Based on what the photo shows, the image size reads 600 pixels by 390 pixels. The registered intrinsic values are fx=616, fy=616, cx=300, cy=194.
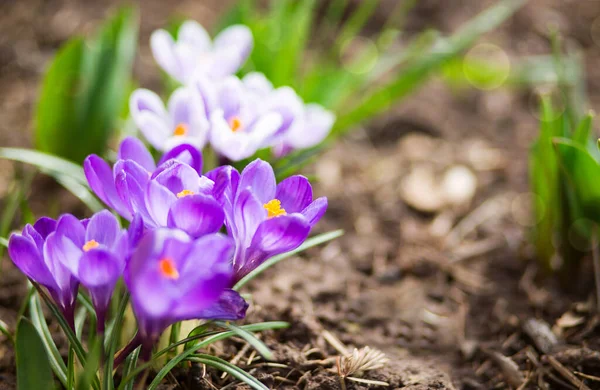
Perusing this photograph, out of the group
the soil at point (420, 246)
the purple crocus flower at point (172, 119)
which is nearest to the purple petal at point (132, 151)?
the purple crocus flower at point (172, 119)

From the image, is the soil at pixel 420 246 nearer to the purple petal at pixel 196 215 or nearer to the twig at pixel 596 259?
the twig at pixel 596 259

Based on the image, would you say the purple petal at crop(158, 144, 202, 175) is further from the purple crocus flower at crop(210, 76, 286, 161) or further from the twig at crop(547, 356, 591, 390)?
the twig at crop(547, 356, 591, 390)

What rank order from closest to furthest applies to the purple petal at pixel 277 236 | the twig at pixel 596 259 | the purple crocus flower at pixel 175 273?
the purple crocus flower at pixel 175 273, the purple petal at pixel 277 236, the twig at pixel 596 259

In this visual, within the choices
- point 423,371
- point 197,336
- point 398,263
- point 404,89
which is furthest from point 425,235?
point 197,336

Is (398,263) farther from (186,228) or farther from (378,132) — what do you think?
(186,228)

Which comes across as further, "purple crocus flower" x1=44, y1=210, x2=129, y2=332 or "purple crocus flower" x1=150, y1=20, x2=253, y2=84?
"purple crocus flower" x1=150, y1=20, x2=253, y2=84

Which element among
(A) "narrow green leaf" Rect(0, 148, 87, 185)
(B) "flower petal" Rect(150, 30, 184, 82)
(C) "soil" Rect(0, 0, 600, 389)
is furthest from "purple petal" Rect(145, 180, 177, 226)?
(B) "flower petal" Rect(150, 30, 184, 82)

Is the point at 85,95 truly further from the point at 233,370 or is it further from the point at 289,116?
the point at 233,370
